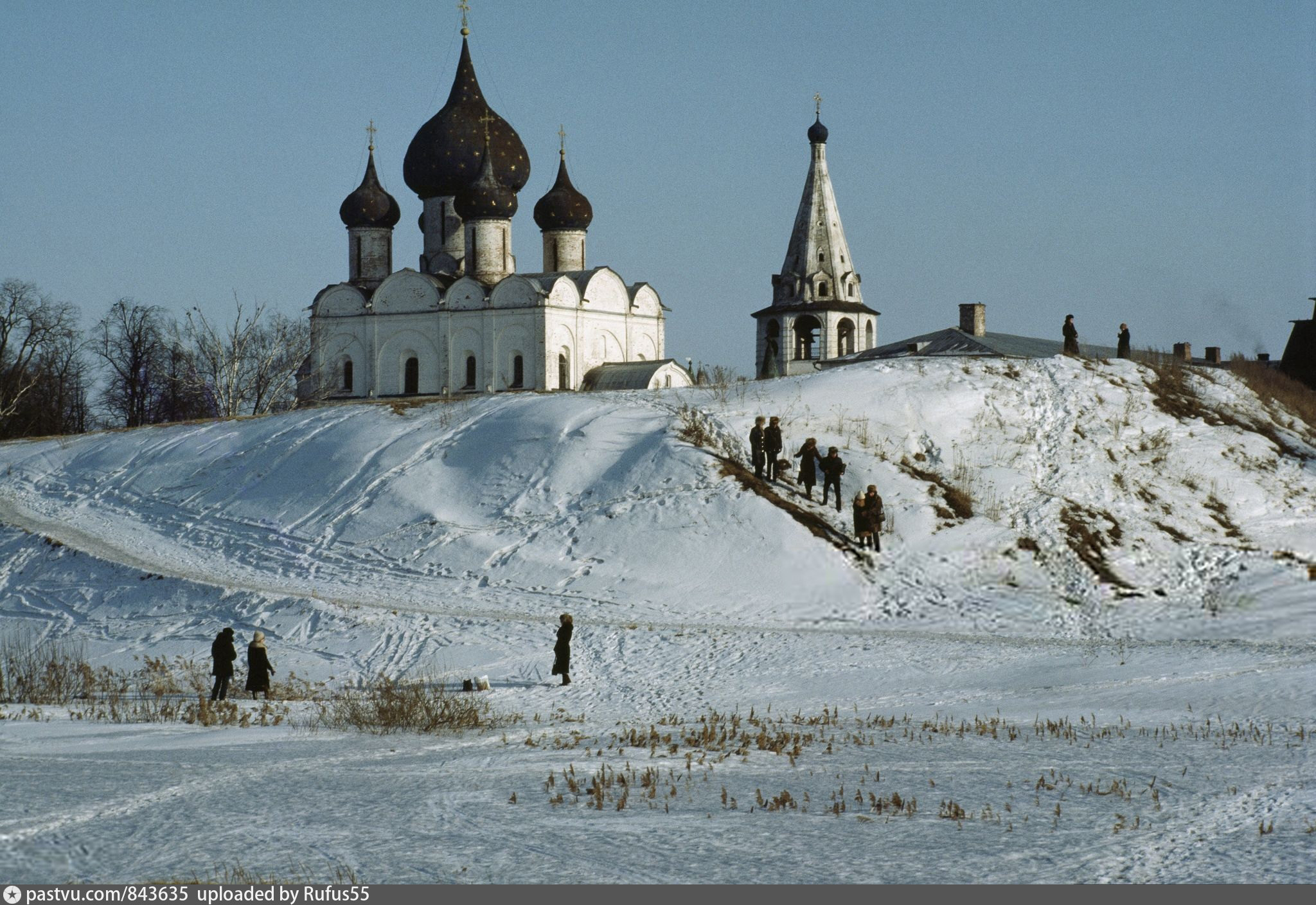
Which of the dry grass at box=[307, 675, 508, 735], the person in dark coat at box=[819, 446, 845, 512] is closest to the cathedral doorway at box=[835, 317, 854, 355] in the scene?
the person in dark coat at box=[819, 446, 845, 512]

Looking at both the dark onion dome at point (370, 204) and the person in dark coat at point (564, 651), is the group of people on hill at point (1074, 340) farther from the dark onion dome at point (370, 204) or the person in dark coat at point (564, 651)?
the dark onion dome at point (370, 204)

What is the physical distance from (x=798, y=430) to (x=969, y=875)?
19.3 m

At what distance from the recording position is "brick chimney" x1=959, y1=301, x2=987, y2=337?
1971 inches

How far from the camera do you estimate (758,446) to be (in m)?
25.6

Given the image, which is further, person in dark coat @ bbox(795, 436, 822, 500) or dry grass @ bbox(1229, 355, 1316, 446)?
dry grass @ bbox(1229, 355, 1316, 446)

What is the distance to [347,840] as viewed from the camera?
31.1 ft

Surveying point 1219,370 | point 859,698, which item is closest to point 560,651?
point 859,698

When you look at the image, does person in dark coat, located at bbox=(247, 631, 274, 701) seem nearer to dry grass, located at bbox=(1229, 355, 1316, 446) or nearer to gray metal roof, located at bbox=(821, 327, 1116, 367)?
dry grass, located at bbox=(1229, 355, 1316, 446)

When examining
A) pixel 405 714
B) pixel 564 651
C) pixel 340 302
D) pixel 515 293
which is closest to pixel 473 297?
pixel 515 293

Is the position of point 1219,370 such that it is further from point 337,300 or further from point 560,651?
point 337,300

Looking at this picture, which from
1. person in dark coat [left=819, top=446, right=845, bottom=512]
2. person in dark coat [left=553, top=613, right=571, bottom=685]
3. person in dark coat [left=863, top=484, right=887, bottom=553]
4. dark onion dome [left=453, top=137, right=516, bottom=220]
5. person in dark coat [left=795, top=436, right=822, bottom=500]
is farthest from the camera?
dark onion dome [left=453, top=137, right=516, bottom=220]

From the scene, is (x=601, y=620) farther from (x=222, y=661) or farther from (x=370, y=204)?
(x=370, y=204)

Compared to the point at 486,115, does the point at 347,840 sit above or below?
below

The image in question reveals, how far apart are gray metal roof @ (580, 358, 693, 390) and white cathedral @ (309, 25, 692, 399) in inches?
2.3
